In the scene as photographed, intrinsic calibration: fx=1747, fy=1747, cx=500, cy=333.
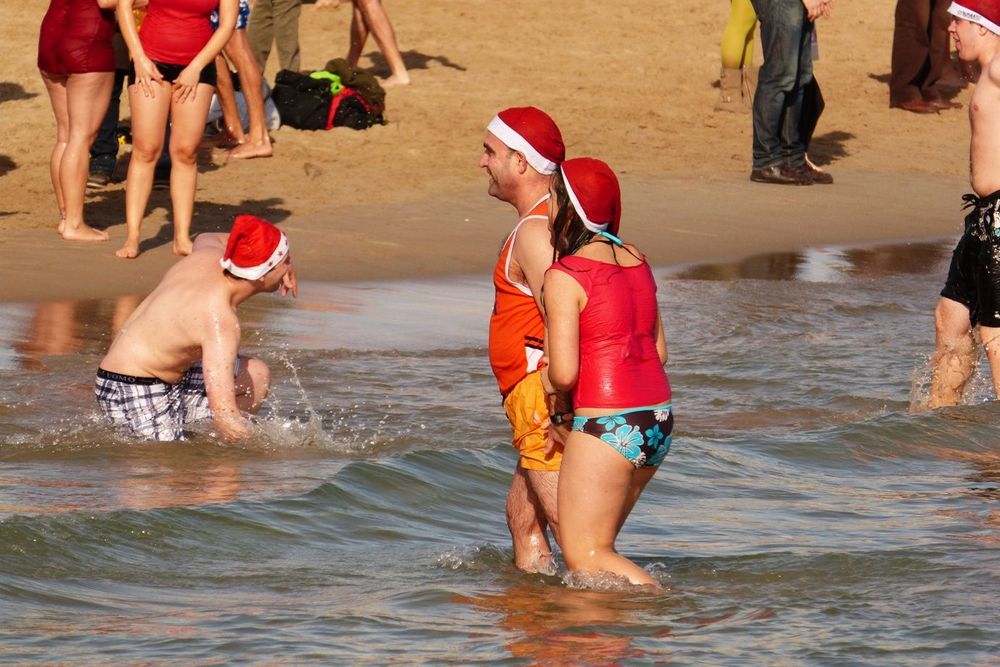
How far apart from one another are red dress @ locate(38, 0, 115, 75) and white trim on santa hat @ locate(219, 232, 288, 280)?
3825 mm

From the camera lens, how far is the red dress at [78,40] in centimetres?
1000

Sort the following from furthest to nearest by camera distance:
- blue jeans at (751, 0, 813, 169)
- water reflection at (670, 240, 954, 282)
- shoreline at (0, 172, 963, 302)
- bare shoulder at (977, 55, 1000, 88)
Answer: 1. blue jeans at (751, 0, 813, 169)
2. water reflection at (670, 240, 954, 282)
3. shoreline at (0, 172, 963, 302)
4. bare shoulder at (977, 55, 1000, 88)

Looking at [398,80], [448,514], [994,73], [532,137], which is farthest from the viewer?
[398,80]

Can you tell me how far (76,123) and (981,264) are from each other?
545cm

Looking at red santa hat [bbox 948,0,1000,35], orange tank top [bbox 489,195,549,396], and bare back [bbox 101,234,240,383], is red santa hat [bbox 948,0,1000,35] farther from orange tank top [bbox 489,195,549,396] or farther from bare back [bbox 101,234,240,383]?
bare back [bbox 101,234,240,383]

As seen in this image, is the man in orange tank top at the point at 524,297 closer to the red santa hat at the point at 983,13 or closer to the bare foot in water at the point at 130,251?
the red santa hat at the point at 983,13

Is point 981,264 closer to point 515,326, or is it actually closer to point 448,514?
point 448,514

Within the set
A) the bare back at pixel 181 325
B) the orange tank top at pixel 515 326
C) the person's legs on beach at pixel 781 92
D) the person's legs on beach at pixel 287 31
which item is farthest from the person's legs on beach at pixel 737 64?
the orange tank top at pixel 515 326

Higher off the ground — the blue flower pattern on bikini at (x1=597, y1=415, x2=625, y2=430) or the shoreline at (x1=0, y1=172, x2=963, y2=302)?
the blue flower pattern on bikini at (x1=597, y1=415, x2=625, y2=430)

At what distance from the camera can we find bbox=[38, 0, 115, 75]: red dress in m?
10.0

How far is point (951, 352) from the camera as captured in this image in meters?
7.38

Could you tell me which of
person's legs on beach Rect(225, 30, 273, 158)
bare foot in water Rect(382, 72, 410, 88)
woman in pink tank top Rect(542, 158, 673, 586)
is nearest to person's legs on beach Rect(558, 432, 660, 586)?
woman in pink tank top Rect(542, 158, 673, 586)

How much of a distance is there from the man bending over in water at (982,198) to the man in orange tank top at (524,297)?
8.65ft

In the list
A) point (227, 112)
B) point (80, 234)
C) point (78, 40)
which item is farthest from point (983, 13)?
point (227, 112)
